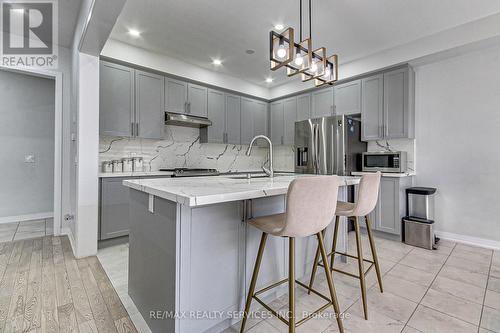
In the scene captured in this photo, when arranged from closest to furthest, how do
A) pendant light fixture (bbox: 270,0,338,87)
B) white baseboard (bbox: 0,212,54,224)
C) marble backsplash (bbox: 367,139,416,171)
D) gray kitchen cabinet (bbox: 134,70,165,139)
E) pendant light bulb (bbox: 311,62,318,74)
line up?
pendant light fixture (bbox: 270,0,338,87) < pendant light bulb (bbox: 311,62,318,74) < gray kitchen cabinet (bbox: 134,70,165,139) < marble backsplash (bbox: 367,139,416,171) < white baseboard (bbox: 0,212,54,224)

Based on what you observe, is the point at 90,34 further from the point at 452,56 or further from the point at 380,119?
the point at 452,56

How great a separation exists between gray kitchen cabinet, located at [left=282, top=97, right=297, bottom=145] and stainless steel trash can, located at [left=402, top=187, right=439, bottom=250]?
7.61 ft

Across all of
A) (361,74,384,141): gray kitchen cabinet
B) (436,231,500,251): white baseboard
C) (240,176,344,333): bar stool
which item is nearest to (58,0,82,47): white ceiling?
(240,176,344,333): bar stool

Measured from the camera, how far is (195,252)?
1.33m

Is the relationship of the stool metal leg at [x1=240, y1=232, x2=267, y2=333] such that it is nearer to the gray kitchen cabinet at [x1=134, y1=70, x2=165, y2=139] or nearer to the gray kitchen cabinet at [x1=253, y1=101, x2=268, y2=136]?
the gray kitchen cabinet at [x1=134, y1=70, x2=165, y2=139]

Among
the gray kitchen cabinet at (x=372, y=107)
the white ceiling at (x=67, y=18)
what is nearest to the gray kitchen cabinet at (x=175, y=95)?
the white ceiling at (x=67, y=18)

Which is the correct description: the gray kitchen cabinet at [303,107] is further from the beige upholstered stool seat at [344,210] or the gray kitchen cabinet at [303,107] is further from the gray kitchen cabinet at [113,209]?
the gray kitchen cabinet at [113,209]

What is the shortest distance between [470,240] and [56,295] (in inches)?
180

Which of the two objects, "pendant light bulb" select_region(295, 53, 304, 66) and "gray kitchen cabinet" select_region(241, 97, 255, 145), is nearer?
"pendant light bulb" select_region(295, 53, 304, 66)

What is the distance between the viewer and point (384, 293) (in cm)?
196

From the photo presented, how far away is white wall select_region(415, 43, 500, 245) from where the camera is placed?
298 centimetres

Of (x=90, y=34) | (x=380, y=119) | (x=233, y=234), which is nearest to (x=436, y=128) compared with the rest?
(x=380, y=119)

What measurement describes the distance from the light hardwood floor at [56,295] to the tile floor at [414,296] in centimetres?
10

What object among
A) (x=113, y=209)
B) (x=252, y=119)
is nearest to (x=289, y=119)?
(x=252, y=119)
